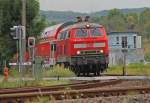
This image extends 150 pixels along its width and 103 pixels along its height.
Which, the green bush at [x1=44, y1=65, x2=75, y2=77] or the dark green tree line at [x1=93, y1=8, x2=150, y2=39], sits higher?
the dark green tree line at [x1=93, y1=8, x2=150, y2=39]

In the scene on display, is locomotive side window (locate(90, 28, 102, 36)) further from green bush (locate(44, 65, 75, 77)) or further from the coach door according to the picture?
the coach door

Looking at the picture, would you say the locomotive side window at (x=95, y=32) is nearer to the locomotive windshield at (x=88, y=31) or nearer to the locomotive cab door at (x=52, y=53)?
the locomotive windshield at (x=88, y=31)

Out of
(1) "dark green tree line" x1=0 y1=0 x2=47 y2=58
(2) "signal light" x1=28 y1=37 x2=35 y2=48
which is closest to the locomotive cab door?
(1) "dark green tree line" x1=0 y1=0 x2=47 y2=58

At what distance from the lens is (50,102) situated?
1351cm

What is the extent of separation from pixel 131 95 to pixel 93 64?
59.1 ft

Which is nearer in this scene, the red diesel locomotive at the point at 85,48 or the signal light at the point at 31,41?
the signal light at the point at 31,41

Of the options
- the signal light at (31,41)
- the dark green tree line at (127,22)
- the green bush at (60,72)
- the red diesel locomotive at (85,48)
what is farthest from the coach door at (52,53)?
the dark green tree line at (127,22)

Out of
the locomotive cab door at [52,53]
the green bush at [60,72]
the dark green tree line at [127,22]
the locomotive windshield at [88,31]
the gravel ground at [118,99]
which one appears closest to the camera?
the gravel ground at [118,99]

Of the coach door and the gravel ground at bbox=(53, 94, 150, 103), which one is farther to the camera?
the coach door

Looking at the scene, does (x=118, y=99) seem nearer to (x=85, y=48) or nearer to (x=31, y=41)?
(x=31, y=41)

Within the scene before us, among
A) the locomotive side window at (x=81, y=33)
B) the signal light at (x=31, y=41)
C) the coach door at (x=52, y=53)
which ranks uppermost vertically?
the locomotive side window at (x=81, y=33)

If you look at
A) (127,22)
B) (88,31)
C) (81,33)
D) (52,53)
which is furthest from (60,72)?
(127,22)

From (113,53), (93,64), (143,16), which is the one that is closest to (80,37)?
(93,64)

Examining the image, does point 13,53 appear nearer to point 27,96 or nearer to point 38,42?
point 38,42
